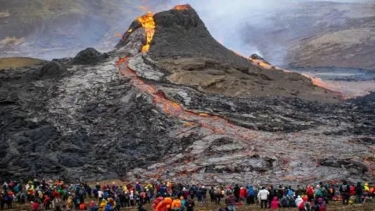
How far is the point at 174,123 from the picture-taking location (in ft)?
198

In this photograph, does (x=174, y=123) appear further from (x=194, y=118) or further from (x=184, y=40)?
(x=184, y=40)

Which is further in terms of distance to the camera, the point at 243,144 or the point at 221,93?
the point at 221,93

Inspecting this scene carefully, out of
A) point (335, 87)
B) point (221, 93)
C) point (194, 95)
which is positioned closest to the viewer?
point (194, 95)

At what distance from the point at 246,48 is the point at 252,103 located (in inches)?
4481

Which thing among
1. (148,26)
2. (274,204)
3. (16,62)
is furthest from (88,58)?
(274,204)

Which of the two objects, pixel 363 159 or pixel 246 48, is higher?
pixel 246 48

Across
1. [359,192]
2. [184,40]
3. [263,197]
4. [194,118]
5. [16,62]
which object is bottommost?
[263,197]

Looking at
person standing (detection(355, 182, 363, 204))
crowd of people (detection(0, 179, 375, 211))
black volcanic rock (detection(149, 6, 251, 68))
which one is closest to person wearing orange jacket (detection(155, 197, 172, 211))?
crowd of people (detection(0, 179, 375, 211))

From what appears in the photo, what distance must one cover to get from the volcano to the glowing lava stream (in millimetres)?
134

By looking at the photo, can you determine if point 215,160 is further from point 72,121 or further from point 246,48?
point 246,48

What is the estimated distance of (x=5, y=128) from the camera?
61.6m

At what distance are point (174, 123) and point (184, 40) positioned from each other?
3558 cm

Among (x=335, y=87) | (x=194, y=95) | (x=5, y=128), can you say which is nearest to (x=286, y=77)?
(x=335, y=87)

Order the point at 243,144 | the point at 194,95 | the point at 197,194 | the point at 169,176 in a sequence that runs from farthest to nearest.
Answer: the point at 194,95 < the point at 243,144 < the point at 169,176 < the point at 197,194
